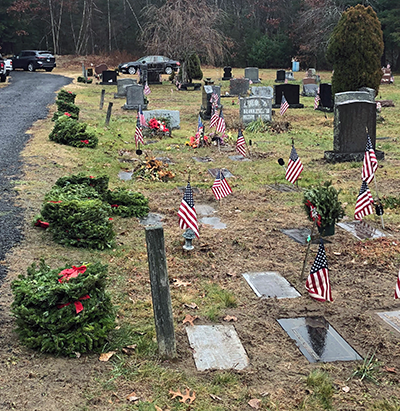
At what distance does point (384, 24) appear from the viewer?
1715 inches

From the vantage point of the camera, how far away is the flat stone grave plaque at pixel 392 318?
5676 mm

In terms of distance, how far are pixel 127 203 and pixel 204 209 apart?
153cm

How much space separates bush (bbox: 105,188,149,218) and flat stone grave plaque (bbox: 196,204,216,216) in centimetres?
106

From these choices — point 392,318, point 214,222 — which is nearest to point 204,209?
point 214,222

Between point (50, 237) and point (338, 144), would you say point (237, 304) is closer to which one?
point (50, 237)

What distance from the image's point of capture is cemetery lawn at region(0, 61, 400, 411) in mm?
4332

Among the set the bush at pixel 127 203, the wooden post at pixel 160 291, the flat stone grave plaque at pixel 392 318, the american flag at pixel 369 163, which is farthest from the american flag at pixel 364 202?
the wooden post at pixel 160 291

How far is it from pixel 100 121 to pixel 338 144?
9.75 meters

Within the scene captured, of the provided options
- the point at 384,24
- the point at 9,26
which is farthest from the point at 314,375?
the point at 9,26

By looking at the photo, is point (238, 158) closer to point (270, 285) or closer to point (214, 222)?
point (214, 222)

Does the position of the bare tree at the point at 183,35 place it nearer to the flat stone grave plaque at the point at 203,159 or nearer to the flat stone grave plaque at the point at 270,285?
the flat stone grave plaque at the point at 203,159

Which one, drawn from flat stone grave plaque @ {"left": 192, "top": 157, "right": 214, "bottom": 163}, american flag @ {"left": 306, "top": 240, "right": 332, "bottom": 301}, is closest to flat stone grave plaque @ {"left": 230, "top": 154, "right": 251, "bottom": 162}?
flat stone grave plaque @ {"left": 192, "top": 157, "right": 214, "bottom": 163}

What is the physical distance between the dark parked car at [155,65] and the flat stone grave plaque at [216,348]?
37054 millimetres

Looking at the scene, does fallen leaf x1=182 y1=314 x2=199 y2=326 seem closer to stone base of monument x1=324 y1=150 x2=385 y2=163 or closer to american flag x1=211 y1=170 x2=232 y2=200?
american flag x1=211 y1=170 x2=232 y2=200
